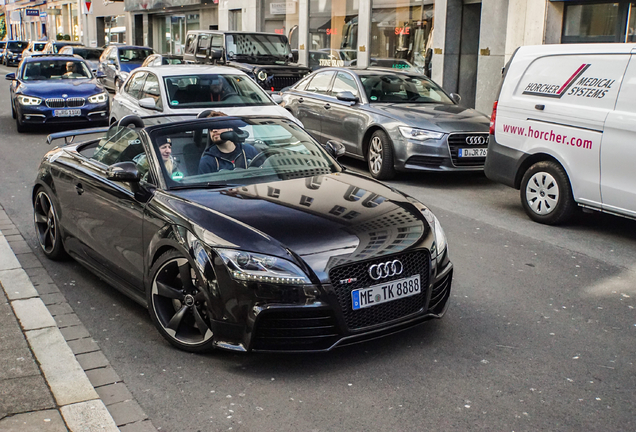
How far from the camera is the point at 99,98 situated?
16.5 meters

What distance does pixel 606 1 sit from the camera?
589 inches

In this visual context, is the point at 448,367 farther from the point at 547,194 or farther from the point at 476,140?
the point at 476,140

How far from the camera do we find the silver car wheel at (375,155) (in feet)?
36.3

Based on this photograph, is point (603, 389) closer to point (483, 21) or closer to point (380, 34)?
point (483, 21)

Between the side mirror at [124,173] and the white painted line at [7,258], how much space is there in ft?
6.22

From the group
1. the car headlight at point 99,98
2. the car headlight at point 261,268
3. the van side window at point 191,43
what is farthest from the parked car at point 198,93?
the van side window at point 191,43

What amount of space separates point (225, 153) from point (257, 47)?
1509cm

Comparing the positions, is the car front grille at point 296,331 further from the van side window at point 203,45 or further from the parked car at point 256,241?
the van side window at point 203,45

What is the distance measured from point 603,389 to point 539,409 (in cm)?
49

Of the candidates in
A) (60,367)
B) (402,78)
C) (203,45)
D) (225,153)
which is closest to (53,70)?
(203,45)

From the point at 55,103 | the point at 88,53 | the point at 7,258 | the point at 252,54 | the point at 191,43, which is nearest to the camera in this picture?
the point at 7,258

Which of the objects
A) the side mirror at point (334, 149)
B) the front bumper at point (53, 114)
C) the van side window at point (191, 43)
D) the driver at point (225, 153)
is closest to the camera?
the driver at point (225, 153)

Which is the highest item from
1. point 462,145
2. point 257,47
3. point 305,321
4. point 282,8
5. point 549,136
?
point 282,8

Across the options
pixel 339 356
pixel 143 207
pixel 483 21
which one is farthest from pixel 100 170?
pixel 483 21
